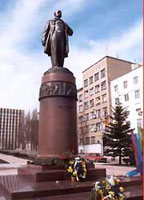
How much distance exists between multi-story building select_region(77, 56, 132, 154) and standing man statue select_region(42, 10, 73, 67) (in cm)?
3159

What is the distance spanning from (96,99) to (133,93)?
→ 11032mm

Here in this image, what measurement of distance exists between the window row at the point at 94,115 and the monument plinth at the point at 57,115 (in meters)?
34.5

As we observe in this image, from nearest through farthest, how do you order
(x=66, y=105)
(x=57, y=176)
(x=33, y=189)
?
(x=33, y=189)
(x=57, y=176)
(x=66, y=105)

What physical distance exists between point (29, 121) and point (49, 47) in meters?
45.6

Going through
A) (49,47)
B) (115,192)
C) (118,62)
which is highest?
(118,62)

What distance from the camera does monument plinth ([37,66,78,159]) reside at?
738 cm

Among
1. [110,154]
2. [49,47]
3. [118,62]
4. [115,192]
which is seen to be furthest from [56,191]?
[118,62]

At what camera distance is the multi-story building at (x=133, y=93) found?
33750 millimetres

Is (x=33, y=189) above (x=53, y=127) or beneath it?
beneath

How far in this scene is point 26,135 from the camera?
177ft

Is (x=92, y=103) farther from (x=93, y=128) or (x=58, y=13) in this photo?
(x=58, y=13)

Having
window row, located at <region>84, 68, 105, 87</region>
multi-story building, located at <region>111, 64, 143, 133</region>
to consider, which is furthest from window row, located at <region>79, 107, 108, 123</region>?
window row, located at <region>84, 68, 105, 87</region>

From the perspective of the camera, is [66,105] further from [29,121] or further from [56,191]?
[29,121]

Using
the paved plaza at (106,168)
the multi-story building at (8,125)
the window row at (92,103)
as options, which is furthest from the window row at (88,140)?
the multi-story building at (8,125)
